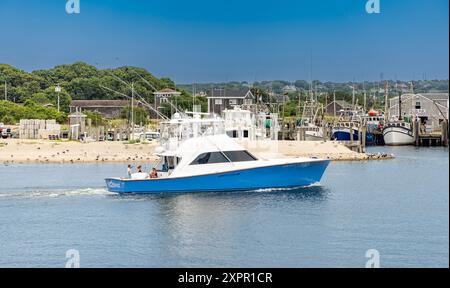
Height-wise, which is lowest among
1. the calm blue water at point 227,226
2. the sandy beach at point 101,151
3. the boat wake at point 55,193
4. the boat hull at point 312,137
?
the calm blue water at point 227,226

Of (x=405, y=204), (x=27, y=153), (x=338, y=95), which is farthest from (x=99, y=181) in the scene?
(x=338, y=95)

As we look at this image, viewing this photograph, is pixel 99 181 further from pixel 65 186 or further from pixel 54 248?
pixel 54 248

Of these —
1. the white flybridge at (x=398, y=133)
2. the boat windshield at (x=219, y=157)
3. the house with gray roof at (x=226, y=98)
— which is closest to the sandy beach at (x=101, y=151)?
the white flybridge at (x=398, y=133)

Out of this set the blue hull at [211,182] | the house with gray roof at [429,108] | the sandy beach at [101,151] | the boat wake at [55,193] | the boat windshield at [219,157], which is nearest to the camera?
the blue hull at [211,182]

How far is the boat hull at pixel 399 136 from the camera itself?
9312cm

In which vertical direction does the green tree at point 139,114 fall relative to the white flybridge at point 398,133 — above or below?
above

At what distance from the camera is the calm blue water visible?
84.4 ft

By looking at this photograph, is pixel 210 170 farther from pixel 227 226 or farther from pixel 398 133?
pixel 398 133

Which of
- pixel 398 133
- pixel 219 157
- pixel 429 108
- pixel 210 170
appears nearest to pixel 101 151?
pixel 210 170

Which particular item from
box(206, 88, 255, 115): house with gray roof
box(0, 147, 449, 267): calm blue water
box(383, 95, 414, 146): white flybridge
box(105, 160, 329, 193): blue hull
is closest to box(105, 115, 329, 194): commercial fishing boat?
box(105, 160, 329, 193): blue hull

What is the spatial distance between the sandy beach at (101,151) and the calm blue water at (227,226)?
19041 mm

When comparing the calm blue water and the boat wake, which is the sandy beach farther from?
the boat wake

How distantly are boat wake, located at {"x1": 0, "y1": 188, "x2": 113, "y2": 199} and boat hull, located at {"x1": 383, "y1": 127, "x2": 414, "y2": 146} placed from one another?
57.1m

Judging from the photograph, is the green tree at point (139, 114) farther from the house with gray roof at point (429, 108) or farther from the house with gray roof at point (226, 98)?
the house with gray roof at point (429, 108)
